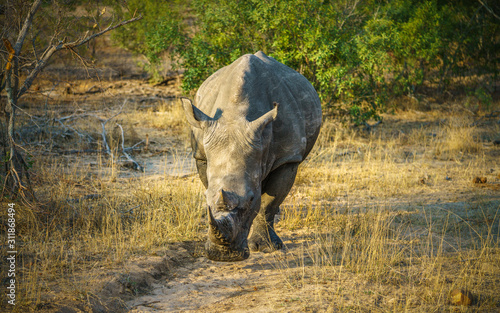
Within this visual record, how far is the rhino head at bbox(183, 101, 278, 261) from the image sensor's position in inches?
153

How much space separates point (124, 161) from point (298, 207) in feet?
11.5

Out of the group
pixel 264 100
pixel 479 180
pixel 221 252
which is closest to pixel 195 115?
pixel 264 100

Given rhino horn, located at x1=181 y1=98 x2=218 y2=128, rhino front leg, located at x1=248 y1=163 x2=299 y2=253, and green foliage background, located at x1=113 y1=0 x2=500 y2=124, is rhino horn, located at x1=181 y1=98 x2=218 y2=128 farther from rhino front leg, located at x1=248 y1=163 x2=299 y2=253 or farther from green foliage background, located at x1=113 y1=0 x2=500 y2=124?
green foliage background, located at x1=113 y1=0 x2=500 y2=124

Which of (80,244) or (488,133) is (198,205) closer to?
(80,244)

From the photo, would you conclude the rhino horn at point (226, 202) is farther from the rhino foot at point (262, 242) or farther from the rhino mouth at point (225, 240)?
the rhino foot at point (262, 242)

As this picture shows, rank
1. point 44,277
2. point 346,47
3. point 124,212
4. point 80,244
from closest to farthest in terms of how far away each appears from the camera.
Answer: point 44,277 → point 80,244 → point 124,212 → point 346,47

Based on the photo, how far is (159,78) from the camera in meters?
16.9

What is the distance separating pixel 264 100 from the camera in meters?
4.90

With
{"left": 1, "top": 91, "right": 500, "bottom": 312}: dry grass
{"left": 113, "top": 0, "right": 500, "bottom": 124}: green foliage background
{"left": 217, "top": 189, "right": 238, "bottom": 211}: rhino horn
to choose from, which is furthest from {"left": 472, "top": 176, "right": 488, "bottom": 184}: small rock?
{"left": 217, "top": 189, "right": 238, "bottom": 211}: rhino horn

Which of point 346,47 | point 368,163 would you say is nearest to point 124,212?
point 368,163

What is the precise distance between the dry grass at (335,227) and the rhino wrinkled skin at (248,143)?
82 centimetres

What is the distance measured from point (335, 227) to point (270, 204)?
122 centimetres

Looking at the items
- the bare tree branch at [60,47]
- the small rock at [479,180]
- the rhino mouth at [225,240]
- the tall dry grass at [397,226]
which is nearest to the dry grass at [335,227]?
the tall dry grass at [397,226]

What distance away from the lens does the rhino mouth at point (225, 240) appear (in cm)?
378
